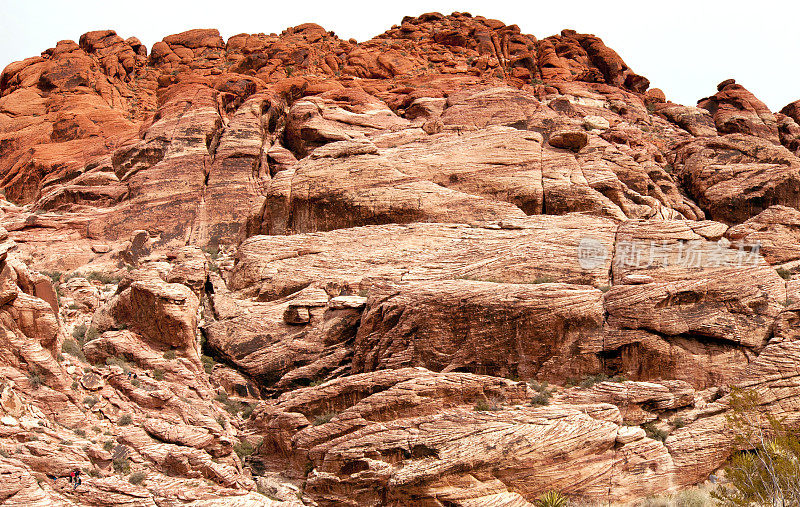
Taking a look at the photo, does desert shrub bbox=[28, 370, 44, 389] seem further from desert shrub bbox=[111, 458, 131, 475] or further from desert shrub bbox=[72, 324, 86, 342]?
desert shrub bbox=[72, 324, 86, 342]

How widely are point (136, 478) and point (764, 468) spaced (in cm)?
1855

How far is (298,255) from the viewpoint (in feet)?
119

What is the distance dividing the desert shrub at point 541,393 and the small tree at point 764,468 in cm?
580

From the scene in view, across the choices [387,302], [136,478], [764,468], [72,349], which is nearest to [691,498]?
[764,468]

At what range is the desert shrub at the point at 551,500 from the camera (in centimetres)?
2234

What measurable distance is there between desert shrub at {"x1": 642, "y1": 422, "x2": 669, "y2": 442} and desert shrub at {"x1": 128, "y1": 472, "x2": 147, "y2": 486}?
16.3m

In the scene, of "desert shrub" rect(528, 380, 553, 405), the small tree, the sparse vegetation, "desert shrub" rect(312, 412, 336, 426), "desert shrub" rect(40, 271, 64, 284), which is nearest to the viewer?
the small tree

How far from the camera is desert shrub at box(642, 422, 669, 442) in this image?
985 inches

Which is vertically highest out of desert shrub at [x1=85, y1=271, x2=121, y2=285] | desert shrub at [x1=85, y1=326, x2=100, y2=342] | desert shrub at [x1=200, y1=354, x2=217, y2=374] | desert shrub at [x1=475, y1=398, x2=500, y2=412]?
desert shrub at [x1=85, y1=271, x2=121, y2=285]

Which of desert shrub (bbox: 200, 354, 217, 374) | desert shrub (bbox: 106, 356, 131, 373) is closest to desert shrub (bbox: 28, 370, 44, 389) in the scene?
desert shrub (bbox: 106, 356, 131, 373)

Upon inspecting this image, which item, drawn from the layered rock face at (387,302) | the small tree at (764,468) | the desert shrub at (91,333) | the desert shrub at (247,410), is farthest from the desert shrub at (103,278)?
the small tree at (764,468)

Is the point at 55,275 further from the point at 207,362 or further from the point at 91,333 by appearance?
the point at 207,362

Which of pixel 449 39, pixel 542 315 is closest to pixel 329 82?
pixel 449 39

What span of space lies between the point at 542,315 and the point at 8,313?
18678 mm
